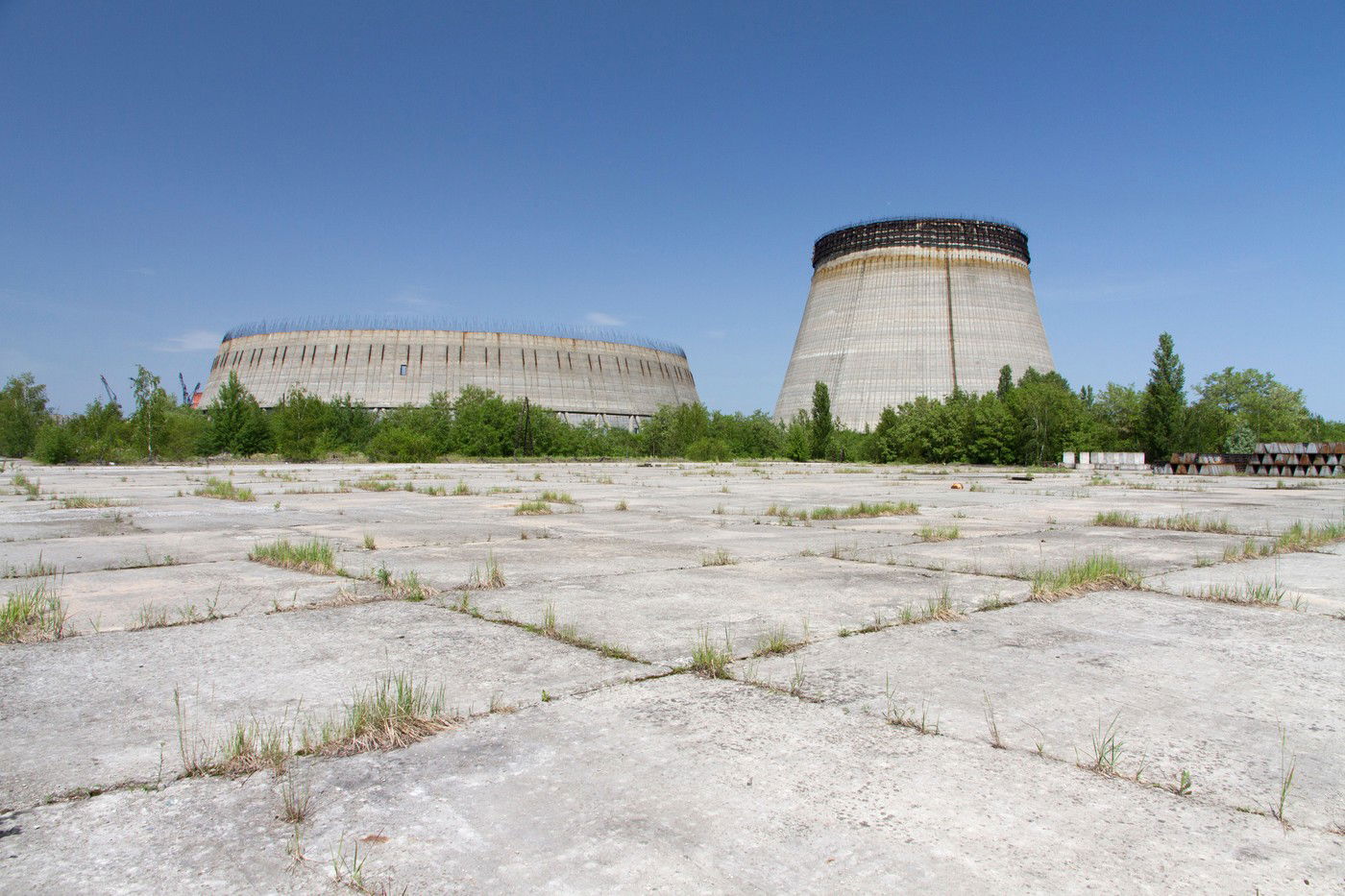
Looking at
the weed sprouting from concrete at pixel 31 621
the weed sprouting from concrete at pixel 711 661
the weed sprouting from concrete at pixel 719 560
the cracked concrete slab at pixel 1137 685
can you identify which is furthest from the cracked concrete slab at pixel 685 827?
the weed sprouting from concrete at pixel 719 560

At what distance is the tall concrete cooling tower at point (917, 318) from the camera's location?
167ft

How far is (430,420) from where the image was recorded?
5709 cm

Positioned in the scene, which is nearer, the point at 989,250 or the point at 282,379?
the point at 989,250

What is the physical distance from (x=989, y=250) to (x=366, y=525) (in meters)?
52.6

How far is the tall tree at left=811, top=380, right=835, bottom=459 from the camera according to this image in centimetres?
5206

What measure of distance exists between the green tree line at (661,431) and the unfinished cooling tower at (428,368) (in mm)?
7733

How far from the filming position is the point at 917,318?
5091cm

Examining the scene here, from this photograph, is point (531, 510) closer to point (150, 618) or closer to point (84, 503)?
point (84, 503)

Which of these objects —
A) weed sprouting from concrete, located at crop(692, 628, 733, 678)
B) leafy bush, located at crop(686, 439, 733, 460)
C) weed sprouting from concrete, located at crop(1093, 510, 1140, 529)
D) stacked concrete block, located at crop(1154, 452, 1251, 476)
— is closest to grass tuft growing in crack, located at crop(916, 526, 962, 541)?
weed sprouting from concrete, located at crop(1093, 510, 1140, 529)

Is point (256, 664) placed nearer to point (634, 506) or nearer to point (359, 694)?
point (359, 694)

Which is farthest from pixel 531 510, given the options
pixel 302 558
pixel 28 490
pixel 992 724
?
pixel 28 490

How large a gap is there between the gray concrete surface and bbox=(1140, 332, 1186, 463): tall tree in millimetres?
51398

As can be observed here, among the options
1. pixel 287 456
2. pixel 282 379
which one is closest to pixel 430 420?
pixel 287 456

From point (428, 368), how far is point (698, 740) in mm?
70117
